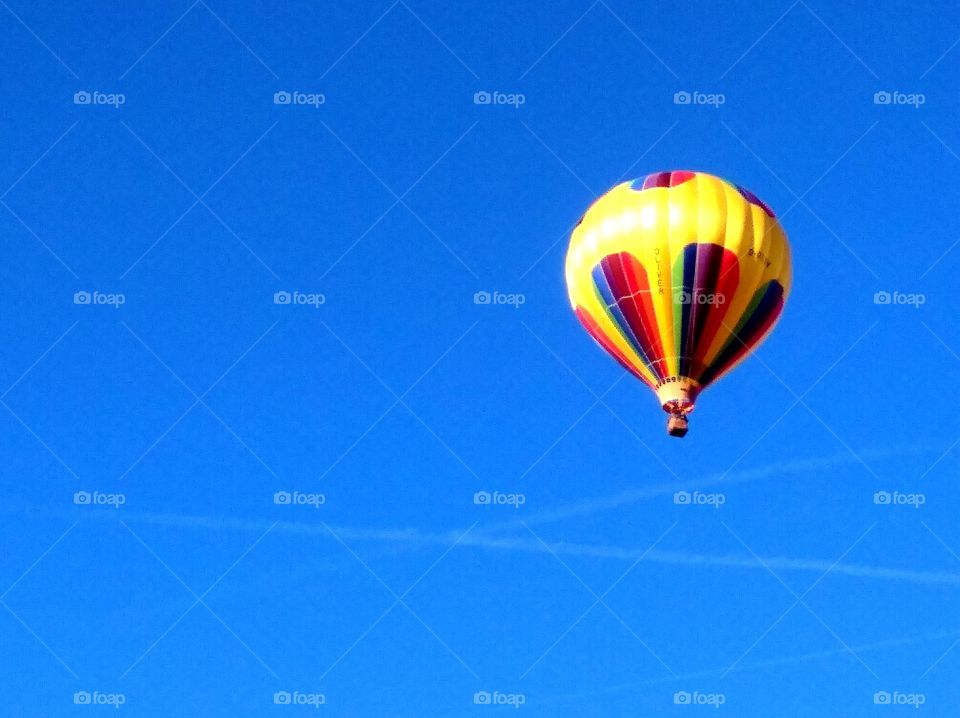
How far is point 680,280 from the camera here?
120ft

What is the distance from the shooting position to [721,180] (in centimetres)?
3866

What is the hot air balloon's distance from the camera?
3647 centimetres

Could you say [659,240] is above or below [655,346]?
above

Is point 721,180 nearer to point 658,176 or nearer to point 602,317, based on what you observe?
point 658,176

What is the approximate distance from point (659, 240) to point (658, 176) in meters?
2.21

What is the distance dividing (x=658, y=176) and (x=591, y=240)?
2244 mm

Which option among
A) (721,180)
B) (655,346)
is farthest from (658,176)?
(655,346)
